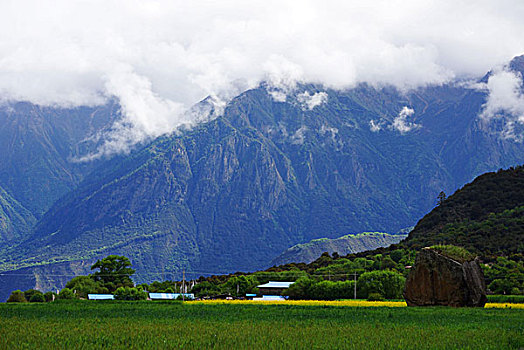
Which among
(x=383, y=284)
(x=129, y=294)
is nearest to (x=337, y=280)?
(x=383, y=284)

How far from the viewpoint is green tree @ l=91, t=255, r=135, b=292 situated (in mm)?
138625

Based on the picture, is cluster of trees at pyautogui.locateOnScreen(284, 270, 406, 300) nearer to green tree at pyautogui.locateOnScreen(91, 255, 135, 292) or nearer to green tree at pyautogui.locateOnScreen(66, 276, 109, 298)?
green tree at pyautogui.locateOnScreen(66, 276, 109, 298)

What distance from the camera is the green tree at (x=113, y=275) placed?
139 meters

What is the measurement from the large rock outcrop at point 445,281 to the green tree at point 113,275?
93956 mm

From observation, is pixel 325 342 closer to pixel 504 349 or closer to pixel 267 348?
pixel 267 348

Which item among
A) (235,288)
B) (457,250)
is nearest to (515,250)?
(235,288)

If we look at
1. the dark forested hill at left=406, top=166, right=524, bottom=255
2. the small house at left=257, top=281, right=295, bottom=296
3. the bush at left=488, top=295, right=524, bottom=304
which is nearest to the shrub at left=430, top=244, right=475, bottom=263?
the bush at left=488, top=295, right=524, bottom=304

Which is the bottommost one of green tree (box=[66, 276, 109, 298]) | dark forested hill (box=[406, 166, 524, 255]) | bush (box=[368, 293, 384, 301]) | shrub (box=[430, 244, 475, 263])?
bush (box=[368, 293, 384, 301])

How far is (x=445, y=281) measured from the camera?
55281mm

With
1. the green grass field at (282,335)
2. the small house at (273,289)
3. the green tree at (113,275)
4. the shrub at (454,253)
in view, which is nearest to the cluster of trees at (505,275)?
the shrub at (454,253)

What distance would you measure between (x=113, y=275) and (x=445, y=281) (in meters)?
103

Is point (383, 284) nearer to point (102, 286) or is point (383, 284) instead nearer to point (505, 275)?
point (505, 275)

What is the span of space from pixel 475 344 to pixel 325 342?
6.86m

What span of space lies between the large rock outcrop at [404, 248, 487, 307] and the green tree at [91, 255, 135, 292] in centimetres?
9396
